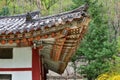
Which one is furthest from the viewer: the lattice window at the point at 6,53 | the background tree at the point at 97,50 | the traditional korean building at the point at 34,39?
the background tree at the point at 97,50

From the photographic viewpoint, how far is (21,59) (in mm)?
5516

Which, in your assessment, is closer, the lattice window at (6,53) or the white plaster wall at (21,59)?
the white plaster wall at (21,59)

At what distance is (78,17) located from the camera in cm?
438

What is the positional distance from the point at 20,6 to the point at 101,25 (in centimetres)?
1763

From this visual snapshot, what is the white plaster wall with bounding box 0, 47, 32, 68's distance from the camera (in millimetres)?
5496

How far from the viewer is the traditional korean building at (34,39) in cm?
454

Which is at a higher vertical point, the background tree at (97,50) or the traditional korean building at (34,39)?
the traditional korean building at (34,39)

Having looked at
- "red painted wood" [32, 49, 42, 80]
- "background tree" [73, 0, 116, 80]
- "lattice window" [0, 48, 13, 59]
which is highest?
"lattice window" [0, 48, 13, 59]

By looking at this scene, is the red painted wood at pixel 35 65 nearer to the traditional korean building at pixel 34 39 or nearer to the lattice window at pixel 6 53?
the traditional korean building at pixel 34 39

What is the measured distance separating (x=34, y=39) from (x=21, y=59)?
87 cm

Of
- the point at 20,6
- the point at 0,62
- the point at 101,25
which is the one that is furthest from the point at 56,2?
the point at 0,62

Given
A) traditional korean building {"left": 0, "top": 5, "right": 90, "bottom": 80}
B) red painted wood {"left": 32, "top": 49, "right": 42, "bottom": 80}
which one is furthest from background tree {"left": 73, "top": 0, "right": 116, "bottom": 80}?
red painted wood {"left": 32, "top": 49, "right": 42, "bottom": 80}

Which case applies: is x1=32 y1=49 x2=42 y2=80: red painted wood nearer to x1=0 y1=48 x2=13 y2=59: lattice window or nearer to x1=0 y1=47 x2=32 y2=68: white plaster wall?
x1=0 y1=47 x2=32 y2=68: white plaster wall

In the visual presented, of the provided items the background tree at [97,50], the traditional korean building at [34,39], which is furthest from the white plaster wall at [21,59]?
the background tree at [97,50]
